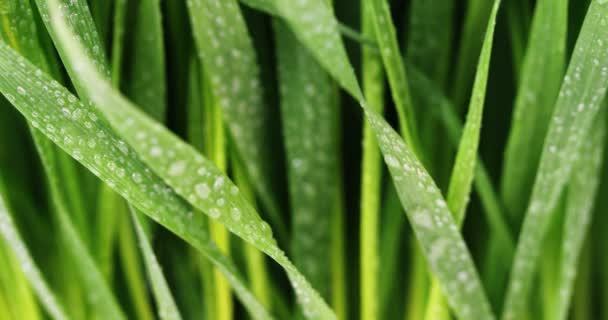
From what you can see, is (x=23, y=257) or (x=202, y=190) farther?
(x=23, y=257)

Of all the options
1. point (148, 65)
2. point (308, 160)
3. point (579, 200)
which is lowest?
point (579, 200)

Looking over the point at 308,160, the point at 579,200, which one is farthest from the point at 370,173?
the point at 579,200

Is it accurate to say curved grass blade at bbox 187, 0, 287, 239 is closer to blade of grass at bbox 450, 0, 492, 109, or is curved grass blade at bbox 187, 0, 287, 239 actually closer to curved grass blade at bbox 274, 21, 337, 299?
curved grass blade at bbox 274, 21, 337, 299

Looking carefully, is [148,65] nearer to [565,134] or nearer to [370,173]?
[370,173]

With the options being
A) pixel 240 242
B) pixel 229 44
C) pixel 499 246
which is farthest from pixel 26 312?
pixel 499 246

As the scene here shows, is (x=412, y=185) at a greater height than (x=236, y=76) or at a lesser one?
lesser

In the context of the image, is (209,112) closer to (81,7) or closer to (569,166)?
(81,7)

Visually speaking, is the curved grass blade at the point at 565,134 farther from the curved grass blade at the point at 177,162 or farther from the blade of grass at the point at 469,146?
the curved grass blade at the point at 177,162
